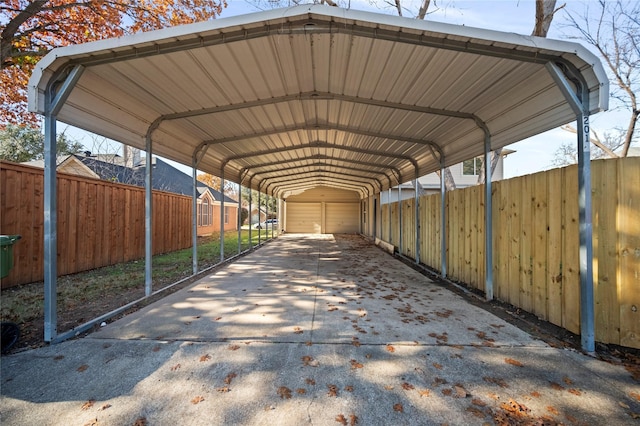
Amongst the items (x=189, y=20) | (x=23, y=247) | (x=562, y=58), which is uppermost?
(x=189, y=20)

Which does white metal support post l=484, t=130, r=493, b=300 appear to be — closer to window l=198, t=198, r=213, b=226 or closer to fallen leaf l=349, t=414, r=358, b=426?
fallen leaf l=349, t=414, r=358, b=426

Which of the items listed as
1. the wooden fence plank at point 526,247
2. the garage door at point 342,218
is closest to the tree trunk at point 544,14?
the wooden fence plank at point 526,247

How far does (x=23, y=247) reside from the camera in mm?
5336

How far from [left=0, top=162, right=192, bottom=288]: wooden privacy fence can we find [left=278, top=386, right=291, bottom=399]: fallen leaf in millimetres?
5781

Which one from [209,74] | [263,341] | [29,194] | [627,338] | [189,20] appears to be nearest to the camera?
[627,338]

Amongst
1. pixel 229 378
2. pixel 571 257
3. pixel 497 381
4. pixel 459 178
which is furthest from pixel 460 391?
pixel 459 178

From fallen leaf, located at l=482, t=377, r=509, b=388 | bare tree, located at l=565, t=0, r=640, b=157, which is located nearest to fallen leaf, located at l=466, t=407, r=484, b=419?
fallen leaf, located at l=482, t=377, r=509, b=388

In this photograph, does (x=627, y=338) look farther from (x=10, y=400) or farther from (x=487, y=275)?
(x=10, y=400)

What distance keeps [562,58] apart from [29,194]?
8382 millimetres

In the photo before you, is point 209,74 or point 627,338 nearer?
point 627,338

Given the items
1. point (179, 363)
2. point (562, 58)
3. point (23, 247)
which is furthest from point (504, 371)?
point (23, 247)

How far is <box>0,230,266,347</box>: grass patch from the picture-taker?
3.71 m

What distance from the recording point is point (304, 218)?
71.1 feet

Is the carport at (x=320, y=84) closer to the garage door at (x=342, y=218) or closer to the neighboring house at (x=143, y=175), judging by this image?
the neighboring house at (x=143, y=175)
